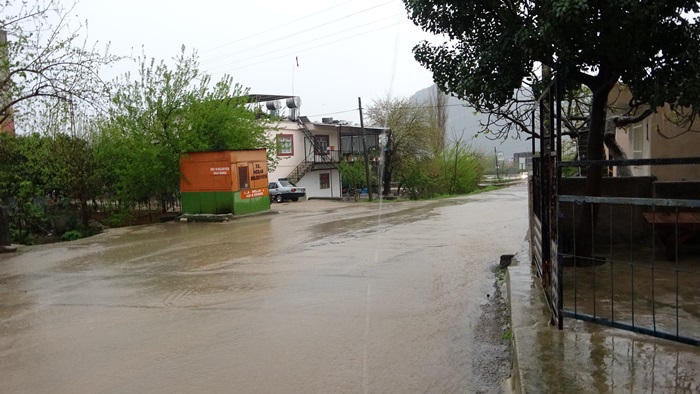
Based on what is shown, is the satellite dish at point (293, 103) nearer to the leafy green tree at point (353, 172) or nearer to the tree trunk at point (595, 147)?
the leafy green tree at point (353, 172)

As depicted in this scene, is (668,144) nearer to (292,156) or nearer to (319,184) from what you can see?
(292,156)

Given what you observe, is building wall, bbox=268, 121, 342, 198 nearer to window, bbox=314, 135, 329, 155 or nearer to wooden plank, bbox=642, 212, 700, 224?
window, bbox=314, 135, 329, 155

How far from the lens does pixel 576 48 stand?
6.37 meters

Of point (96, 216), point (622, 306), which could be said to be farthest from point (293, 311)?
point (96, 216)

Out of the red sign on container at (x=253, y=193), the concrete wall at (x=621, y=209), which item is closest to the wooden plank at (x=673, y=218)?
the concrete wall at (x=621, y=209)

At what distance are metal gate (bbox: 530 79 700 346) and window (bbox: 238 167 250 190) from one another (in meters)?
14.5

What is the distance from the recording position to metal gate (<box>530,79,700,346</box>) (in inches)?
183

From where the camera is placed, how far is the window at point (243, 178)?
21.7 m

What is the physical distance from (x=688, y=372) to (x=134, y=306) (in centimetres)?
685

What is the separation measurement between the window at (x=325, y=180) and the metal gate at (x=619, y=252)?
4050cm

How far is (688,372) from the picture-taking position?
4.02 meters

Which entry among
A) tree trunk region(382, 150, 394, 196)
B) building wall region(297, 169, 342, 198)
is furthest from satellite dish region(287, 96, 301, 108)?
tree trunk region(382, 150, 394, 196)

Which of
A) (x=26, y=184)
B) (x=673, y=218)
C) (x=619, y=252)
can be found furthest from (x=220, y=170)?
(x=673, y=218)

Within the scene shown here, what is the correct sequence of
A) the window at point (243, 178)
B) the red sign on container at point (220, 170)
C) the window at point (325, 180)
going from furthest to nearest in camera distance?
the window at point (325, 180), the window at point (243, 178), the red sign on container at point (220, 170)
